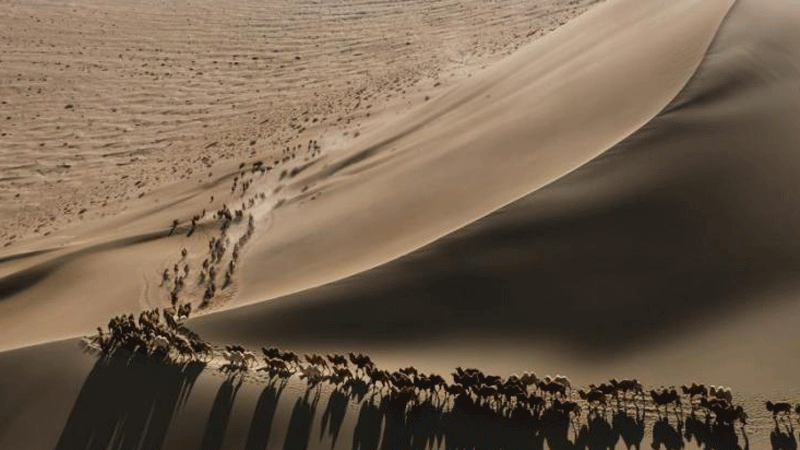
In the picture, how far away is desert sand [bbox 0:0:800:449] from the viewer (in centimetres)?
728

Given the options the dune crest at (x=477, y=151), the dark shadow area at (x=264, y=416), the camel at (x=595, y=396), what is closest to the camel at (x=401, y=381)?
the dark shadow area at (x=264, y=416)

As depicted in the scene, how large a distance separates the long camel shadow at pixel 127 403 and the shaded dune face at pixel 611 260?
803mm

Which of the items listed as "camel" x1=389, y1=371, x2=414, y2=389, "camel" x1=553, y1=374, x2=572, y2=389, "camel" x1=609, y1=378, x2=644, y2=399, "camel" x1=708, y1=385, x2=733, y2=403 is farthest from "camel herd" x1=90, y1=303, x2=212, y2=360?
"camel" x1=708, y1=385, x2=733, y2=403

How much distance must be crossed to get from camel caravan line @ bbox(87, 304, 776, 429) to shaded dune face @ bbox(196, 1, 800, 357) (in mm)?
528

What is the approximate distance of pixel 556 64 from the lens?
14664 millimetres

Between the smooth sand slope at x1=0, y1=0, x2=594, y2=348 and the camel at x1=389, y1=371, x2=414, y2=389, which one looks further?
the smooth sand slope at x1=0, y1=0, x2=594, y2=348

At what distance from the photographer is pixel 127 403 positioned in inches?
295

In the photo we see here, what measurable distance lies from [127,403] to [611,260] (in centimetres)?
517

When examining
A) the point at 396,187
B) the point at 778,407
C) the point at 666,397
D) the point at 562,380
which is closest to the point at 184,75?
the point at 396,187

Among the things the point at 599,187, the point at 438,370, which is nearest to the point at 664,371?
the point at 438,370

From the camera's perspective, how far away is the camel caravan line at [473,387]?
21.6 ft

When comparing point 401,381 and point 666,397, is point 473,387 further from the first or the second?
point 666,397

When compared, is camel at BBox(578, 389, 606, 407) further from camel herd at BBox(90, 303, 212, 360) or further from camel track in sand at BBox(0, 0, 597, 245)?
camel track in sand at BBox(0, 0, 597, 245)

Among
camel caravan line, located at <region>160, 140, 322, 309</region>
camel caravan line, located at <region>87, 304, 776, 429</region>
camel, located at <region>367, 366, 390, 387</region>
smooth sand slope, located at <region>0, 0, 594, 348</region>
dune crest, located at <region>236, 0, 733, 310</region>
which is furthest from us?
smooth sand slope, located at <region>0, 0, 594, 348</region>
